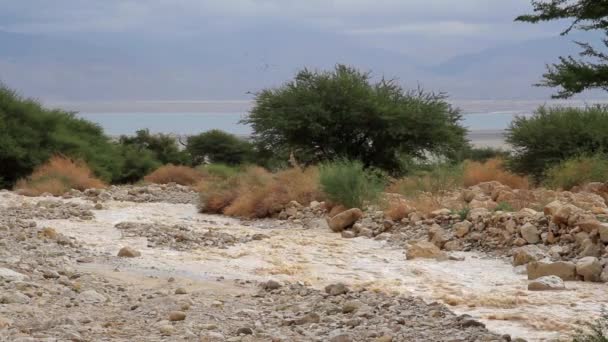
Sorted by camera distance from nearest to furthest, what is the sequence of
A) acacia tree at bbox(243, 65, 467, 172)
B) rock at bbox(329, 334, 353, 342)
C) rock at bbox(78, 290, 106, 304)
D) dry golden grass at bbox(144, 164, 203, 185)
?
1. rock at bbox(329, 334, 353, 342)
2. rock at bbox(78, 290, 106, 304)
3. acacia tree at bbox(243, 65, 467, 172)
4. dry golden grass at bbox(144, 164, 203, 185)

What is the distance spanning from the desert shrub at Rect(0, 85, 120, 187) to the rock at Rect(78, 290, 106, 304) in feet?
66.4

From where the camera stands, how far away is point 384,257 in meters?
11.2

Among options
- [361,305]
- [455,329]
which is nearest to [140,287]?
[361,305]

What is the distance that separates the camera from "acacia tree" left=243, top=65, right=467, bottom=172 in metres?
25.9

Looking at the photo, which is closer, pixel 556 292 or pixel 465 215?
pixel 556 292

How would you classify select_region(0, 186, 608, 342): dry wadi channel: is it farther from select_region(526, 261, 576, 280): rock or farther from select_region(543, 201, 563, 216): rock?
select_region(543, 201, 563, 216): rock

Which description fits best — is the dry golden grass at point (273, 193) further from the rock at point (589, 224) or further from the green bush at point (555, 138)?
the green bush at point (555, 138)

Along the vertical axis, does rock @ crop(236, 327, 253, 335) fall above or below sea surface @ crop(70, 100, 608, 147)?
above

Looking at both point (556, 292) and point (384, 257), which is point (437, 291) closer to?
point (556, 292)

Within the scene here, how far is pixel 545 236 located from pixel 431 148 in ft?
52.3

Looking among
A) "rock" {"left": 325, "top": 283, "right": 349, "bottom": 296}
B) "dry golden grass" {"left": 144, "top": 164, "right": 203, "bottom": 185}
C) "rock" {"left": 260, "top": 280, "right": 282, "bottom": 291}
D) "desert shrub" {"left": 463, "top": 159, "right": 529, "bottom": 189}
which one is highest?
"rock" {"left": 325, "top": 283, "right": 349, "bottom": 296}

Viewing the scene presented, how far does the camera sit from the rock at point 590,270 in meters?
8.83

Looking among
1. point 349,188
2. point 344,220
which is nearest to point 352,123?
point 349,188

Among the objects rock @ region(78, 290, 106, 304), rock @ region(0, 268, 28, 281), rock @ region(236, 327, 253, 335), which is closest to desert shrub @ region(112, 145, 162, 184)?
rock @ region(0, 268, 28, 281)
